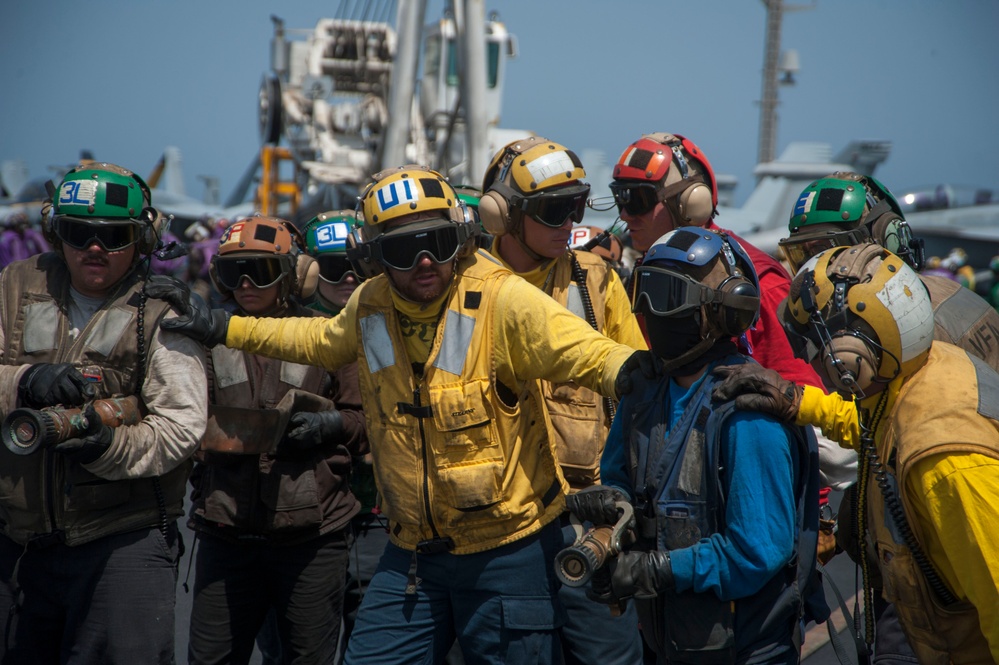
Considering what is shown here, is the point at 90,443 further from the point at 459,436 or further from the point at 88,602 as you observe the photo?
the point at 459,436

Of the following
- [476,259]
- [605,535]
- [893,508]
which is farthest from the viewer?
[476,259]

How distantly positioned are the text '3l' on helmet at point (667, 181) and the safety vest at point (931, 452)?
1743mm

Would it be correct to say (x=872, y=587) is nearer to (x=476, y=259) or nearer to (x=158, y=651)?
(x=476, y=259)

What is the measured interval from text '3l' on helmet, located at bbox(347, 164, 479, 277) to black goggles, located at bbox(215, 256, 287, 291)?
1.02m

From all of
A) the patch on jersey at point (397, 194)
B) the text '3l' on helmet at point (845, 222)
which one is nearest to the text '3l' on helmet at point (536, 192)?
the patch on jersey at point (397, 194)

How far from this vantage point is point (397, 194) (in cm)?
346

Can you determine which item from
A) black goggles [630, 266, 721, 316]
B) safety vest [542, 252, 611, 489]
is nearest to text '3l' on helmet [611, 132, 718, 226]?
safety vest [542, 252, 611, 489]

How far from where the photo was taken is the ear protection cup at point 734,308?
284cm

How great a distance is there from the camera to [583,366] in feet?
10.7

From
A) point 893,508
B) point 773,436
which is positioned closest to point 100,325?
point 773,436

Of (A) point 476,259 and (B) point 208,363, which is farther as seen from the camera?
(B) point 208,363

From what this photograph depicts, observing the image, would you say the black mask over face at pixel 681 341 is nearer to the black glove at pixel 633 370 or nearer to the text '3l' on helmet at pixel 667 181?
the black glove at pixel 633 370

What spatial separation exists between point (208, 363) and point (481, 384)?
61.5 inches

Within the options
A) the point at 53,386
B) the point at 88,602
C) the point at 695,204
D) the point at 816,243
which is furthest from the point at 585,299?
the point at 88,602
